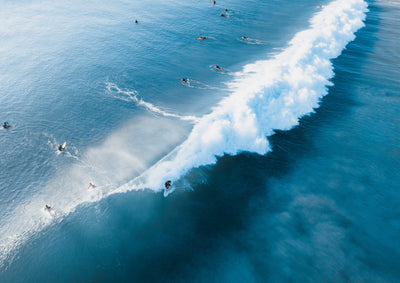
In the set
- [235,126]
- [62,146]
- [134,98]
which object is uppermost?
[134,98]

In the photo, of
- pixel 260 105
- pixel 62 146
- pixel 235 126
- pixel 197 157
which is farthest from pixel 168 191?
pixel 260 105

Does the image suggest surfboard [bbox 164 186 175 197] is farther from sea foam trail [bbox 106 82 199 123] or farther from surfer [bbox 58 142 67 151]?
surfer [bbox 58 142 67 151]

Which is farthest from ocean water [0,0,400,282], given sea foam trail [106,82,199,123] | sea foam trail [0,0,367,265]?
sea foam trail [106,82,199,123]

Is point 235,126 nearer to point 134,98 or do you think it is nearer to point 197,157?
point 197,157

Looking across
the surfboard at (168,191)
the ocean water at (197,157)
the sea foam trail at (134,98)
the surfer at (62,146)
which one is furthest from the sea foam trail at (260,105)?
the surfer at (62,146)

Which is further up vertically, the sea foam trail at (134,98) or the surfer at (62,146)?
the sea foam trail at (134,98)

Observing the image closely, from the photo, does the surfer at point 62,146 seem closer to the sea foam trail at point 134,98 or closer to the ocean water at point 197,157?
the ocean water at point 197,157

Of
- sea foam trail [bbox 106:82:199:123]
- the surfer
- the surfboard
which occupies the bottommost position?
the surfboard
